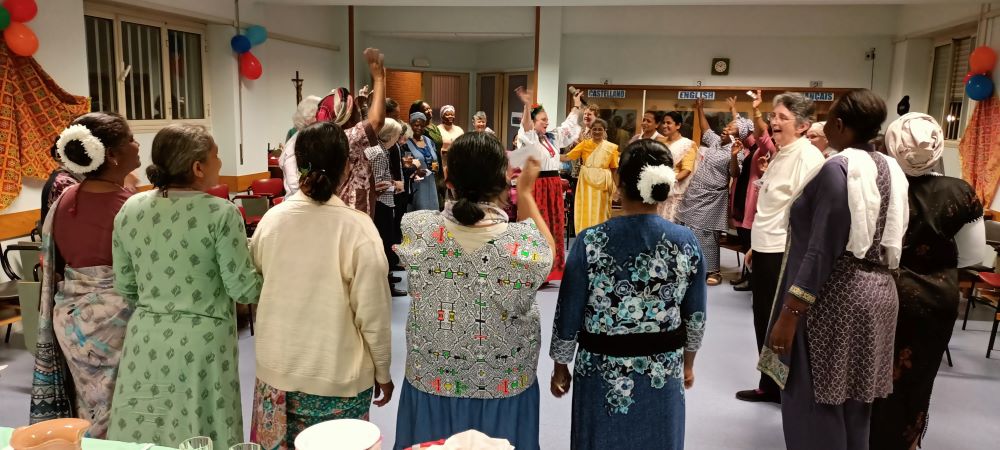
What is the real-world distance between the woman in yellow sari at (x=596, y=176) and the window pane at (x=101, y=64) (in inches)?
165

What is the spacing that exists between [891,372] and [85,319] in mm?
2843

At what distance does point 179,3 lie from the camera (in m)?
6.36

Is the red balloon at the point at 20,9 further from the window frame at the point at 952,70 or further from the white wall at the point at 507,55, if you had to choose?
the window frame at the point at 952,70

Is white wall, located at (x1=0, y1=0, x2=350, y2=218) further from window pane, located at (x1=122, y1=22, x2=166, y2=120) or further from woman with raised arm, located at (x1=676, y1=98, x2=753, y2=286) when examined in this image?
woman with raised arm, located at (x1=676, y1=98, x2=753, y2=286)

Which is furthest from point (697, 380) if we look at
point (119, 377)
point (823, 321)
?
point (119, 377)

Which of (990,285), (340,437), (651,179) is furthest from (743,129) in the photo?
(340,437)

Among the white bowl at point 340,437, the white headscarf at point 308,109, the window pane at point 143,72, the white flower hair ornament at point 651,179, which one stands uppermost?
the window pane at point 143,72

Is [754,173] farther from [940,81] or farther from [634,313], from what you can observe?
[940,81]

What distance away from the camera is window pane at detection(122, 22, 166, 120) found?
20.5 feet

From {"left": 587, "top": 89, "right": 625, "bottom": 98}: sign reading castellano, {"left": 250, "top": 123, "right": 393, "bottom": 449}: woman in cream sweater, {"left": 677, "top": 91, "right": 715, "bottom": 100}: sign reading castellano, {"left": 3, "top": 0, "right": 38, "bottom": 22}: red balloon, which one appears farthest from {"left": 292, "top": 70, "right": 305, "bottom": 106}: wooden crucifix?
{"left": 250, "top": 123, "right": 393, "bottom": 449}: woman in cream sweater

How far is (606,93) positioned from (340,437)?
888cm

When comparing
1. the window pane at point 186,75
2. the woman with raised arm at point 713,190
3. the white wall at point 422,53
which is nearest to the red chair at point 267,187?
→ the window pane at point 186,75

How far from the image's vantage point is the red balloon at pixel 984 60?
6.08 metres

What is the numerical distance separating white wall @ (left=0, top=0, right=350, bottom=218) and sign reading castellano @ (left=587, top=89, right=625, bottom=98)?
143 inches
